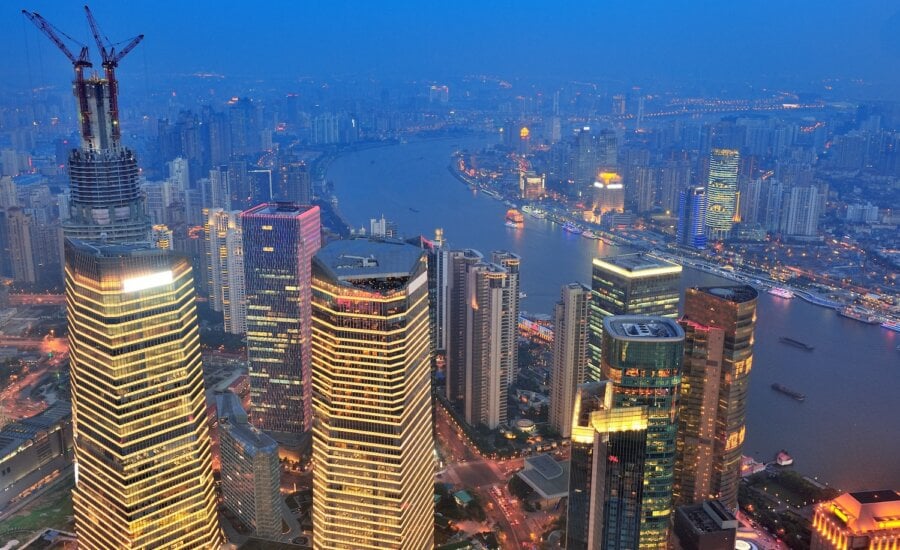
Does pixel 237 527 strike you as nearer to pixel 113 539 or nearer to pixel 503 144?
pixel 113 539

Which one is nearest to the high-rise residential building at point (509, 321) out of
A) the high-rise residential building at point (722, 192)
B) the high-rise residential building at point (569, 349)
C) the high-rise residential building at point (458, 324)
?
the high-rise residential building at point (458, 324)

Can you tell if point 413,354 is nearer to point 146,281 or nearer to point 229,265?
point 146,281

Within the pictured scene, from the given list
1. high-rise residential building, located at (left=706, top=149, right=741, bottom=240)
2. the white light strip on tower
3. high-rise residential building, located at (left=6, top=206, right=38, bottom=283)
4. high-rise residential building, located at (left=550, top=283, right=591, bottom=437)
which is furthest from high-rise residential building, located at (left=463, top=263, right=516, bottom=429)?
high-rise residential building, located at (left=706, top=149, right=741, bottom=240)

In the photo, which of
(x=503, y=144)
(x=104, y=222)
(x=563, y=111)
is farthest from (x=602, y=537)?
(x=563, y=111)

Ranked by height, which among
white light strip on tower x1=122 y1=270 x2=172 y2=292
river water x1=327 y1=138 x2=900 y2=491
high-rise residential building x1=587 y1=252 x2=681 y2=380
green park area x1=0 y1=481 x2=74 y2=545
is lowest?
green park area x1=0 y1=481 x2=74 y2=545

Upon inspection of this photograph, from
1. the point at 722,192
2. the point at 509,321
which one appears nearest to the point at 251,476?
the point at 509,321

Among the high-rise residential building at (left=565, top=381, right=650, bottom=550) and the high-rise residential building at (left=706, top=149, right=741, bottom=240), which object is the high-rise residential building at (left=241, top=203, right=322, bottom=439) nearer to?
the high-rise residential building at (left=565, top=381, right=650, bottom=550)
